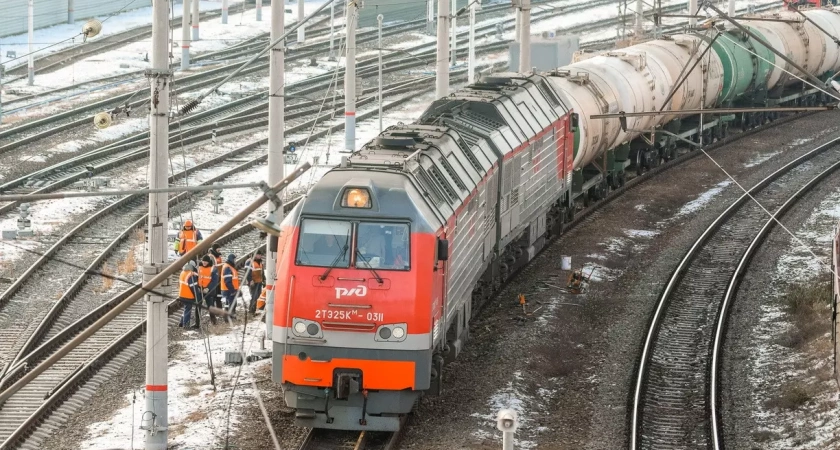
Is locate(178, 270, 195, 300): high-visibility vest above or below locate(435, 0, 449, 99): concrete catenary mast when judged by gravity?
below

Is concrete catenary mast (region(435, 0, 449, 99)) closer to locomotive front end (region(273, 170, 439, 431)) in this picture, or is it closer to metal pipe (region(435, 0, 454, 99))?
metal pipe (region(435, 0, 454, 99))

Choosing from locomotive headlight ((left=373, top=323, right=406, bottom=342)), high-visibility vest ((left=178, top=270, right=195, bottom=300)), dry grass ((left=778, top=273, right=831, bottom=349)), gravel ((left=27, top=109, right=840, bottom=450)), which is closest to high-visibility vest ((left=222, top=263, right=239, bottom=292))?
high-visibility vest ((left=178, top=270, right=195, bottom=300))

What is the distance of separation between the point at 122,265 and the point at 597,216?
39.4ft

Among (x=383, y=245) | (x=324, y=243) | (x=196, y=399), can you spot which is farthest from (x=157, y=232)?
(x=196, y=399)

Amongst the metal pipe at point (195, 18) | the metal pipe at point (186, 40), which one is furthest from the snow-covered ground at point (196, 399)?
the metal pipe at point (195, 18)

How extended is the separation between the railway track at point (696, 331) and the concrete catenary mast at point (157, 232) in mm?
6337

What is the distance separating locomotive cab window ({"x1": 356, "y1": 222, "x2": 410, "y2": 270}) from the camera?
1667 centimetres

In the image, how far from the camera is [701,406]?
1942 centimetres

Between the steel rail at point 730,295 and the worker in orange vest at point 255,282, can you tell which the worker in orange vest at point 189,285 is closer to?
the worker in orange vest at point 255,282

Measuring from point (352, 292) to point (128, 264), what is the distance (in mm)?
10802

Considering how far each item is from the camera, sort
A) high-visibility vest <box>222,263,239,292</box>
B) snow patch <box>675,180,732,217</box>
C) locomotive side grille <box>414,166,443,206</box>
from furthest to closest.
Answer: snow patch <box>675,180,732,217</box>, high-visibility vest <box>222,263,239,292</box>, locomotive side grille <box>414,166,443,206</box>

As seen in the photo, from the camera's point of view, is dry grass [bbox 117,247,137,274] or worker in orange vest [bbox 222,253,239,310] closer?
worker in orange vest [bbox 222,253,239,310]

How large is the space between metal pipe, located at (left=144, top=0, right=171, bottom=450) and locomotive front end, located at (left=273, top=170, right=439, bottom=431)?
5.14 ft

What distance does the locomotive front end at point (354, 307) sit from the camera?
16.5 m
